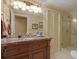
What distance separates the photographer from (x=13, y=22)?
267 centimetres

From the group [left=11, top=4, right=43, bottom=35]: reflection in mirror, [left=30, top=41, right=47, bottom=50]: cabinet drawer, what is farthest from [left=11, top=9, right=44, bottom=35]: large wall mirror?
[left=30, top=41, right=47, bottom=50]: cabinet drawer

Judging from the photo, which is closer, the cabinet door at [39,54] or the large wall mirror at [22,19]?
the cabinet door at [39,54]

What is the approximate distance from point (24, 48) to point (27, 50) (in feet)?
0.29

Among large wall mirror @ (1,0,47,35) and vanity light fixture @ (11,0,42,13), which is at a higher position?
vanity light fixture @ (11,0,42,13)

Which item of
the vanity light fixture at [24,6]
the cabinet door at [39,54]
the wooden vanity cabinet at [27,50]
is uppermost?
the vanity light fixture at [24,6]

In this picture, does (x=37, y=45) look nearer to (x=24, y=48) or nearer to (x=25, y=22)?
(x=24, y=48)

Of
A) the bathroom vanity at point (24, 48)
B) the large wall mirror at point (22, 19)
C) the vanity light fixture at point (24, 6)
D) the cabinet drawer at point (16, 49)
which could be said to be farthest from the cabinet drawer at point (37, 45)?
the vanity light fixture at point (24, 6)

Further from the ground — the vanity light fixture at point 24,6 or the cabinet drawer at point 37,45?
the vanity light fixture at point 24,6

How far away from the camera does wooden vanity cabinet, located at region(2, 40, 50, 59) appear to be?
164 centimetres

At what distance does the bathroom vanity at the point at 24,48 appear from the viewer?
5.26ft

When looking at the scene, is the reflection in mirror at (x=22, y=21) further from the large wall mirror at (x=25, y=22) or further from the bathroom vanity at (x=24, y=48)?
the bathroom vanity at (x=24, y=48)

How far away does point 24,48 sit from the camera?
1920 millimetres

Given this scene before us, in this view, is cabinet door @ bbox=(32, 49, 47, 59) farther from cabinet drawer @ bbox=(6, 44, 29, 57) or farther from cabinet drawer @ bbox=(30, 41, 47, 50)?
cabinet drawer @ bbox=(6, 44, 29, 57)

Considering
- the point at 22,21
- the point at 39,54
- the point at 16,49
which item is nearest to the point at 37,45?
the point at 39,54
